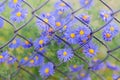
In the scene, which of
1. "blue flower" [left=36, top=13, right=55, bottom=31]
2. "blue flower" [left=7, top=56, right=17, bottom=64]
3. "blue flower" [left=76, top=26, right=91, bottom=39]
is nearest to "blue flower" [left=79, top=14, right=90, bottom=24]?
"blue flower" [left=76, top=26, right=91, bottom=39]

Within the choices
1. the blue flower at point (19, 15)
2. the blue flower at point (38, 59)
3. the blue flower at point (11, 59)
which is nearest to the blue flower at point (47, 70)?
the blue flower at point (38, 59)

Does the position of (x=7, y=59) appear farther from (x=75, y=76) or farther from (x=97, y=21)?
(x=97, y=21)

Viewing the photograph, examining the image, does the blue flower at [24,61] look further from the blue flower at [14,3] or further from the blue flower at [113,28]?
the blue flower at [113,28]

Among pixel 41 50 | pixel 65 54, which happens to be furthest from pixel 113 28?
pixel 41 50

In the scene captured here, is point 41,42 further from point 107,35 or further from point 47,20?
point 107,35

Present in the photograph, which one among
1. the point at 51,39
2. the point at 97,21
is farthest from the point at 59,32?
the point at 97,21
